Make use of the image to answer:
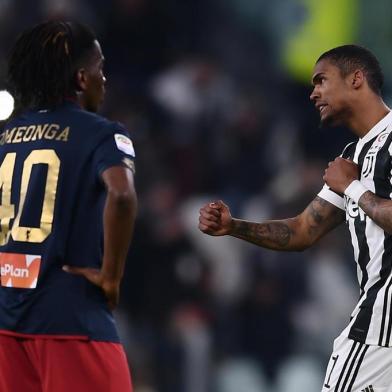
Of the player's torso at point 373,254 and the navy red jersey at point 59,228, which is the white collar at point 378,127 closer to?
the player's torso at point 373,254

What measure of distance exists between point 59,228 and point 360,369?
4.39 ft

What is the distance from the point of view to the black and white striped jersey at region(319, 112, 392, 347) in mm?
4051

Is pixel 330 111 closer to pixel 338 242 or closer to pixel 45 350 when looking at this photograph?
pixel 45 350

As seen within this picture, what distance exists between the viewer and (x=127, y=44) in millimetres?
8680

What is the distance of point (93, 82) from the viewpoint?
12.1ft

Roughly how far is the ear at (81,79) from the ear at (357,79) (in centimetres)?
128

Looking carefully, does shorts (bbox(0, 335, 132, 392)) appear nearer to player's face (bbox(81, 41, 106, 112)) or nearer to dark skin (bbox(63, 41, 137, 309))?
dark skin (bbox(63, 41, 137, 309))

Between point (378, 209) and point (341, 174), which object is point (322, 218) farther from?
point (378, 209)

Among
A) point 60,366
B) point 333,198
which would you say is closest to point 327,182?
point 333,198

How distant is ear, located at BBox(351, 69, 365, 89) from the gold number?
147cm

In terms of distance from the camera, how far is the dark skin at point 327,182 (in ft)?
13.9

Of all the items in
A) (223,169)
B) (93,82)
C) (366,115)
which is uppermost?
(223,169)

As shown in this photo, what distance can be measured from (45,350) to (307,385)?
483cm

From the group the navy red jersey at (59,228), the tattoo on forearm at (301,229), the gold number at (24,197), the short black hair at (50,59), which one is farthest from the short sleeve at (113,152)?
the tattoo on forearm at (301,229)
